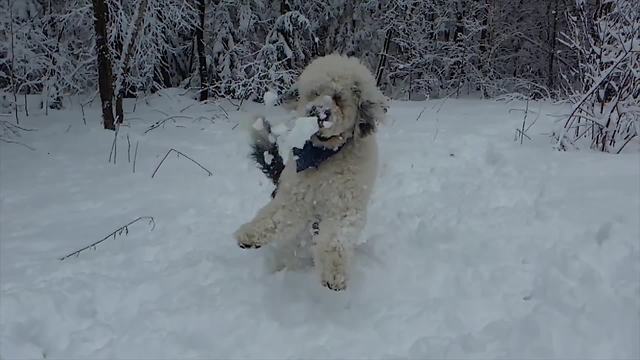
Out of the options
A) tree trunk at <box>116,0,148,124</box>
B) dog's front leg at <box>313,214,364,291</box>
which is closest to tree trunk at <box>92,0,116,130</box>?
tree trunk at <box>116,0,148,124</box>

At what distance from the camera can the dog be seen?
3340 millimetres

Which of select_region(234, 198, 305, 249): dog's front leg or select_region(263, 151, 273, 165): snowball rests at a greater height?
select_region(263, 151, 273, 165): snowball

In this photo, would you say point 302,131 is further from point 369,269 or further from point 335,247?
point 369,269

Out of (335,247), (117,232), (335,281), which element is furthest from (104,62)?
(335,281)

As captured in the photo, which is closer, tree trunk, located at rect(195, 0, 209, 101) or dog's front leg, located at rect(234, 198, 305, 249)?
dog's front leg, located at rect(234, 198, 305, 249)

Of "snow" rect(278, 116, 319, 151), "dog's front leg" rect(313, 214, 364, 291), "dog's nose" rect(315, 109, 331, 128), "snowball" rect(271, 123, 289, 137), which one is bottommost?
"dog's front leg" rect(313, 214, 364, 291)

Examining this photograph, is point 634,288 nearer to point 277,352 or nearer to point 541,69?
point 277,352

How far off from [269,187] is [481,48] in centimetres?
1652

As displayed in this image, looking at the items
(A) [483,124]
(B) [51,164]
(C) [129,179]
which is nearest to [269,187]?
(C) [129,179]

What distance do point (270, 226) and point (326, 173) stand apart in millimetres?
468

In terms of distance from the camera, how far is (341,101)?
11.4ft

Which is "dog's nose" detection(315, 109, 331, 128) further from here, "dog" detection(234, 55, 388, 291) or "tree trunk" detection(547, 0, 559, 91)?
"tree trunk" detection(547, 0, 559, 91)

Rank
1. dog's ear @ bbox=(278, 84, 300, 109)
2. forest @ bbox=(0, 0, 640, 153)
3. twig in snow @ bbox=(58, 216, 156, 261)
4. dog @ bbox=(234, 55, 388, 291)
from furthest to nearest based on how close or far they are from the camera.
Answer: forest @ bbox=(0, 0, 640, 153), twig in snow @ bbox=(58, 216, 156, 261), dog's ear @ bbox=(278, 84, 300, 109), dog @ bbox=(234, 55, 388, 291)

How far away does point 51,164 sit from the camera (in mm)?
6492
